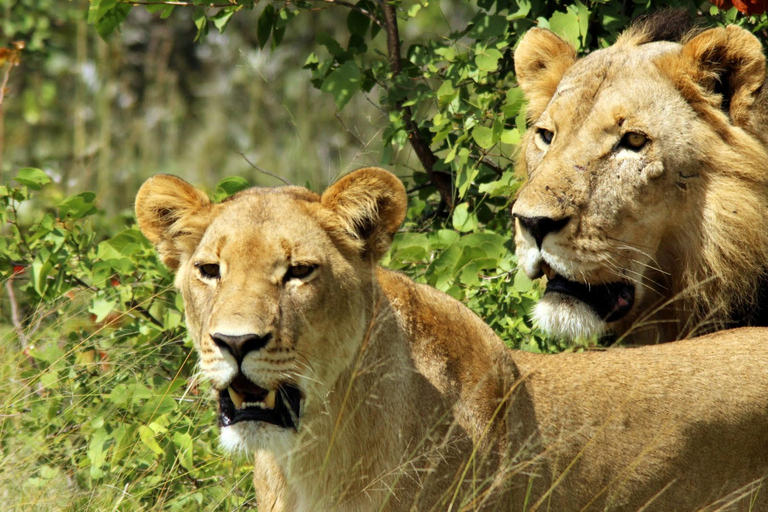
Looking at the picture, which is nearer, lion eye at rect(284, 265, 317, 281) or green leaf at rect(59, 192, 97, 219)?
lion eye at rect(284, 265, 317, 281)

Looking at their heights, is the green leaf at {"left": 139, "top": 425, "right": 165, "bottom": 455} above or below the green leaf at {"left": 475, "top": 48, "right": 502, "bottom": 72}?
below

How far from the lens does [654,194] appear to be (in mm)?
3213

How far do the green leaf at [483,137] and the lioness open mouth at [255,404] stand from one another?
69.8 inches

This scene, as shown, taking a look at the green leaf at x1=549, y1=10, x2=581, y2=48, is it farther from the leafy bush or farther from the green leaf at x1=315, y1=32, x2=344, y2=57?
the leafy bush

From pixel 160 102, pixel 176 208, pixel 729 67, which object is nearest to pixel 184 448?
pixel 176 208

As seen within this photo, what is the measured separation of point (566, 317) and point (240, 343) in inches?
47.2

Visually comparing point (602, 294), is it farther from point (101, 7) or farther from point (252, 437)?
point (101, 7)

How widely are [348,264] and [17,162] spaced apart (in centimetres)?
668

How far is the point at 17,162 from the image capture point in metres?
8.72

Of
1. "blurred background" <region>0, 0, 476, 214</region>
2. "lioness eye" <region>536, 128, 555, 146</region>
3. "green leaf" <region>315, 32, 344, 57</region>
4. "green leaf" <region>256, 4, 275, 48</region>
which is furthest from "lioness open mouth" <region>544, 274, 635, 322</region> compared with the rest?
"blurred background" <region>0, 0, 476, 214</region>

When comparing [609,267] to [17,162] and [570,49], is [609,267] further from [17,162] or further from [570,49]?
[17,162]

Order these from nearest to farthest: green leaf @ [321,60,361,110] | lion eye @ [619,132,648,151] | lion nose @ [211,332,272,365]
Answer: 1. lion nose @ [211,332,272,365]
2. lion eye @ [619,132,648,151]
3. green leaf @ [321,60,361,110]

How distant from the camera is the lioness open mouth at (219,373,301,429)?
2506 millimetres

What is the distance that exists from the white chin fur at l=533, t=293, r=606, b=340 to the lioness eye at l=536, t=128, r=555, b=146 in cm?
61
